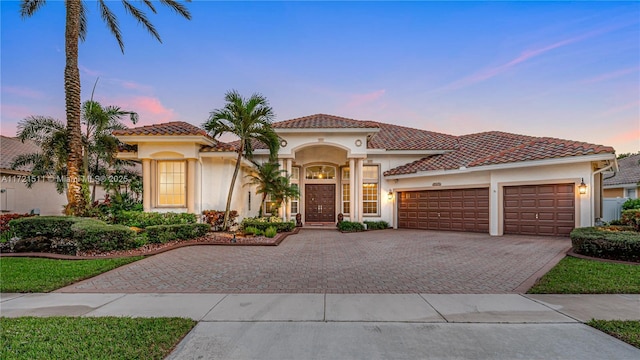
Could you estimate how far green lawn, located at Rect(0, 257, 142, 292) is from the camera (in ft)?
18.8

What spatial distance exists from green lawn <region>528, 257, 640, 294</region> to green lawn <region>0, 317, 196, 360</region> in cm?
618

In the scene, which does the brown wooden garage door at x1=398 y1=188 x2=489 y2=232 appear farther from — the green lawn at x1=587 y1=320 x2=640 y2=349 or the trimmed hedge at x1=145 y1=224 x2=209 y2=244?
the trimmed hedge at x1=145 y1=224 x2=209 y2=244

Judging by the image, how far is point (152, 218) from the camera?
481 inches

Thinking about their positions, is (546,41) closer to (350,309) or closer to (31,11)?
(350,309)

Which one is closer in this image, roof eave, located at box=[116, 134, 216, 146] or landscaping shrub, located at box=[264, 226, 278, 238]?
landscaping shrub, located at box=[264, 226, 278, 238]

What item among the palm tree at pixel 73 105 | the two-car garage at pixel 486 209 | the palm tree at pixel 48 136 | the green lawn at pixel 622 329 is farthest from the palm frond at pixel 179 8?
the green lawn at pixel 622 329

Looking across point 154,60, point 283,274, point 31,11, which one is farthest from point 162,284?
point 31,11

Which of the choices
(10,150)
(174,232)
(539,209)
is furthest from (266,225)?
(10,150)

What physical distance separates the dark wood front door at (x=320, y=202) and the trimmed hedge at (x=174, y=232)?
756 cm

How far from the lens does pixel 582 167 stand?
459 inches

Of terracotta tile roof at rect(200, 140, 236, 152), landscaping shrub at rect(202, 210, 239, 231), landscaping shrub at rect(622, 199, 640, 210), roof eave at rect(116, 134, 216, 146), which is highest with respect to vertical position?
roof eave at rect(116, 134, 216, 146)

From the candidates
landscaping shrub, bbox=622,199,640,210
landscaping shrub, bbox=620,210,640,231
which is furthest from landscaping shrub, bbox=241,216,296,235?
landscaping shrub, bbox=622,199,640,210

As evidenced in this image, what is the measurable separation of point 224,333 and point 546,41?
1587 cm

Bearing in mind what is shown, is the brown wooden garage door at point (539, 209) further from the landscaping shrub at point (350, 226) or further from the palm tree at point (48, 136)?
the palm tree at point (48, 136)
